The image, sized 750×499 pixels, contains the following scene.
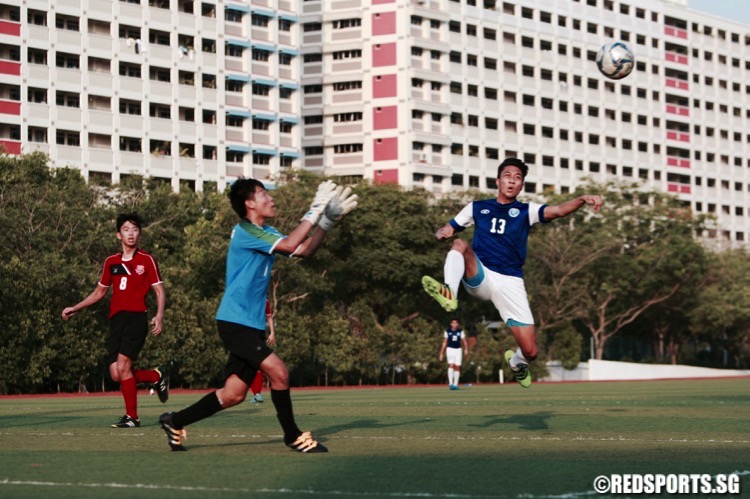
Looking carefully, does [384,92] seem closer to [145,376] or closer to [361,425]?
[145,376]

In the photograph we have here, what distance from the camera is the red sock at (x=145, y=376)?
15.1 m

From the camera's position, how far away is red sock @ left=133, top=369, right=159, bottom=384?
49.6 ft

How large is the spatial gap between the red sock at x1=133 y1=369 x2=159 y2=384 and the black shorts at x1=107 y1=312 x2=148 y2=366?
445 mm

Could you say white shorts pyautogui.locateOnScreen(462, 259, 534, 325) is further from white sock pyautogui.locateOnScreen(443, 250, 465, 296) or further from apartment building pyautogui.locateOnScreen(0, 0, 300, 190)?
apartment building pyautogui.locateOnScreen(0, 0, 300, 190)

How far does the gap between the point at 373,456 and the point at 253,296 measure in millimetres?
1567

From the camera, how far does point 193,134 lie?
3469 inches

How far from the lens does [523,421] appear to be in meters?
15.5

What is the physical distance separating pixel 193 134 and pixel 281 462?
261 ft

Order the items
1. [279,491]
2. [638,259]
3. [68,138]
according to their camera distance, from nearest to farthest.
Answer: [279,491], [638,259], [68,138]

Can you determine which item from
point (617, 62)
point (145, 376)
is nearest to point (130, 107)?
point (617, 62)

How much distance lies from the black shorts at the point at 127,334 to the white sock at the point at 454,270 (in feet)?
11.9

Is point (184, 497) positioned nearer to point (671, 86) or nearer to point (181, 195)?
point (181, 195)

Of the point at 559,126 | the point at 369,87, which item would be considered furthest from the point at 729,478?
the point at 559,126

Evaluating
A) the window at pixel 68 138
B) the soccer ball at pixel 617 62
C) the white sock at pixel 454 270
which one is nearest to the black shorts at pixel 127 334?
the white sock at pixel 454 270
